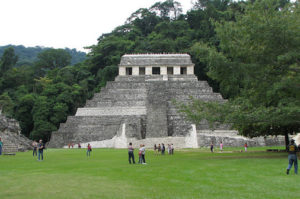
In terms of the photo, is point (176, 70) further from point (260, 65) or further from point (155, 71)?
point (260, 65)

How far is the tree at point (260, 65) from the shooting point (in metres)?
15.4

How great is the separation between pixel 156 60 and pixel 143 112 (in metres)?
13.5

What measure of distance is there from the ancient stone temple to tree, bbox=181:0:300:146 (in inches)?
428

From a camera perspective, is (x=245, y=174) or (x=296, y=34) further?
(x=296, y=34)

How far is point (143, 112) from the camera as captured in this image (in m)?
34.1

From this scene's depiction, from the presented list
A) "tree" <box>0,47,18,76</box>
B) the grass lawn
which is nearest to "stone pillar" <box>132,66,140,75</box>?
"tree" <box>0,47,18,76</box>

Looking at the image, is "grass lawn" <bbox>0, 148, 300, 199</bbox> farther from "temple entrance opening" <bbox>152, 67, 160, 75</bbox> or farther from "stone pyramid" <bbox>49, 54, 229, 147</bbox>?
"temple entrance opening" <bbox>152, 67, 160, 75</bbox>

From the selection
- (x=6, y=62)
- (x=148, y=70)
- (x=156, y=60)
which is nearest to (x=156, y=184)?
(x=148, y=70)

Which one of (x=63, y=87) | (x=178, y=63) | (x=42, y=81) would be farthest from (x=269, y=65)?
(x=42, y=81)

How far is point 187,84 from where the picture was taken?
40.4m

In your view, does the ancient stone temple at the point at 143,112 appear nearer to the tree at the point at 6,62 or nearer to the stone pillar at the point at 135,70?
the stone pillar at the point at 135,70

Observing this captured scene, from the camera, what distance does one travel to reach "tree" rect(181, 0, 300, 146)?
15391mm

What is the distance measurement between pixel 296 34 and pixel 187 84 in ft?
81.8

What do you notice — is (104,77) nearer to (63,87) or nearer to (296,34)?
(63,87)
